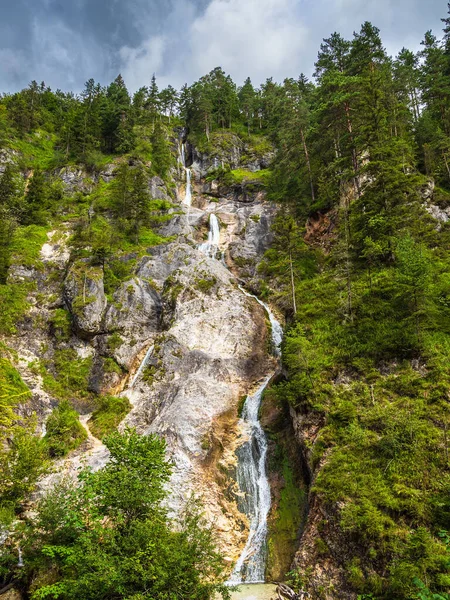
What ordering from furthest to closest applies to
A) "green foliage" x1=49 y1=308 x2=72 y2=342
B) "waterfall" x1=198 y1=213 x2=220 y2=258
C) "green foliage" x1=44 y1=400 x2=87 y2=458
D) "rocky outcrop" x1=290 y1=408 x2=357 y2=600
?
"waterfall" x1=198 y1=213 x2=220 y2=258, "green foliage" x1=49 y1=308 x2=72 y2=342, "green foliage" x1=44 y1=400 x2=87 y2=458, "rocky outcrop" x1=290 y1=408 x2=357 y2=600

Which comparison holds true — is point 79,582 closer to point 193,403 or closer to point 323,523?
point 323,523

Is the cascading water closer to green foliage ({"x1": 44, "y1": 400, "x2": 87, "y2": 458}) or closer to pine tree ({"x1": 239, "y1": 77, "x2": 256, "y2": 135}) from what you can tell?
green foliage ({"x1": 44, "y1": 400, "x2": 87, "y2": 458})

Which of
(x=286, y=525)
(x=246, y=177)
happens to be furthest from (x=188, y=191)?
(x=286, y=525)

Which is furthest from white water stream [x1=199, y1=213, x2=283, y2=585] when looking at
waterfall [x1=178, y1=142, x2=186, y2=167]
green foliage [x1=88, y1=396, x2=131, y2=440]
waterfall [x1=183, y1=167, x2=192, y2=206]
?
waterfall [x1=178, y1=142, x2=186, y2=167]

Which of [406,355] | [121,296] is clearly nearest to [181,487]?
[406,355]

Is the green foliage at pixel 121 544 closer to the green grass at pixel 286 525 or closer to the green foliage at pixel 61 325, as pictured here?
the green grass at pixel 286 525

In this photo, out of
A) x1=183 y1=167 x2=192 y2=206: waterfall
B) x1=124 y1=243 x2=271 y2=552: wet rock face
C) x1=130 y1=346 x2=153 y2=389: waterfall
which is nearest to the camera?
x1=124 y1=243 x2=271 y2=552: wet rock face

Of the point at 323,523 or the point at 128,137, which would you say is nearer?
the point at 323,523

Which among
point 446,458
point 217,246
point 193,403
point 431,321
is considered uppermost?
point 217,246
